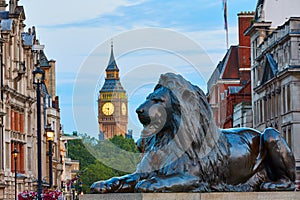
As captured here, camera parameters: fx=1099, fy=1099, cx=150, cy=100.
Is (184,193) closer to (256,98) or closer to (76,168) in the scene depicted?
(256,98)

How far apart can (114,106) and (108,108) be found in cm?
36

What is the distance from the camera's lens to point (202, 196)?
13.4m

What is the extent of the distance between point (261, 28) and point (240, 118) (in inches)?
411

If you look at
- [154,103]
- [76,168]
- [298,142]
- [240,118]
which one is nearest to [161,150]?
[154,103]

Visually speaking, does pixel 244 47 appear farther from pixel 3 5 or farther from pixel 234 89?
pixel 3 5

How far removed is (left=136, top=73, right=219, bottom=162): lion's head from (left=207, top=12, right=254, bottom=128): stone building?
238ft

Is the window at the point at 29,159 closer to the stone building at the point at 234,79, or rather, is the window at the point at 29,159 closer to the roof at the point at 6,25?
the roof at the point at 6,25

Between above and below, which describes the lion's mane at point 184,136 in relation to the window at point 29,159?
below

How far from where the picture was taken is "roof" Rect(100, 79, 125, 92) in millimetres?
14259

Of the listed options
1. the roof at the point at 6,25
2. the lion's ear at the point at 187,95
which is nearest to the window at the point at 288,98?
the roof at the point at 6,25

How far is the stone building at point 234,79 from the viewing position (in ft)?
307

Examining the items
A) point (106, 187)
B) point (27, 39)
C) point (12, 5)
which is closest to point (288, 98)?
point (12, 5)

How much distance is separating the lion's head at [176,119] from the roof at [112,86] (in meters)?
0.63

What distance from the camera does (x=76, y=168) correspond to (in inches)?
7219
